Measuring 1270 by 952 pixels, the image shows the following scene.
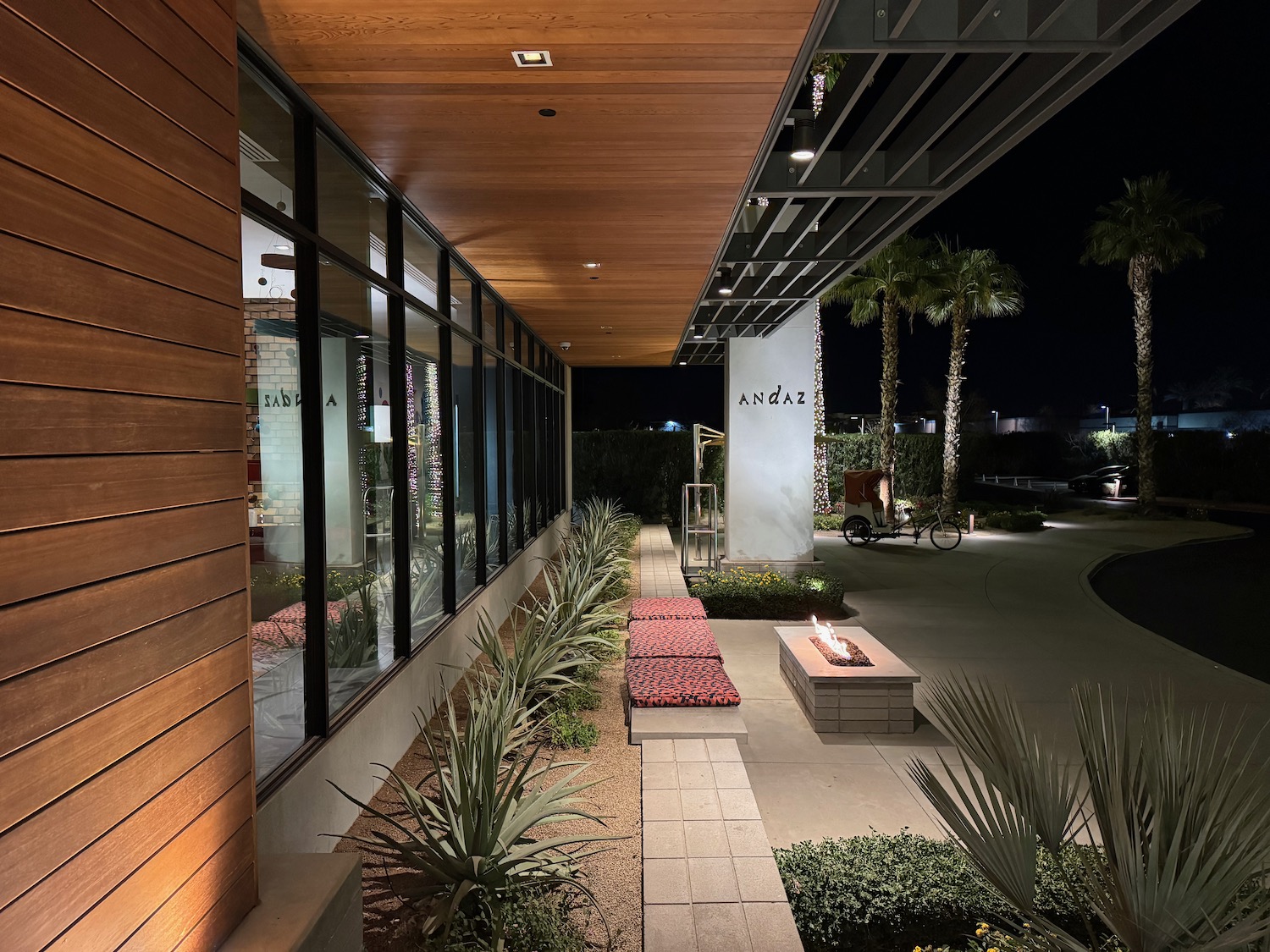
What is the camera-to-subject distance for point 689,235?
5.28 metres

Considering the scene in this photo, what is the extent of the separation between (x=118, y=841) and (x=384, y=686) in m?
2.68

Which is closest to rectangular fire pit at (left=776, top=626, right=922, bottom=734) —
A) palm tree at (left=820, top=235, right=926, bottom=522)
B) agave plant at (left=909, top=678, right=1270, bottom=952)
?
agave plant at (left=909, top=678, right=1270, bottom=952)

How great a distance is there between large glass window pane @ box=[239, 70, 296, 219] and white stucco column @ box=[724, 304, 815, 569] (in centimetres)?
770

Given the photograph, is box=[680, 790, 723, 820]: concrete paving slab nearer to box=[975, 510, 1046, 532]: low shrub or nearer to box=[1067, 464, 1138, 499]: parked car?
box=[975, 510, 1046, 532]: low shrub

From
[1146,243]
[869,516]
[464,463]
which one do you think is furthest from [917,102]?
[1146,243]

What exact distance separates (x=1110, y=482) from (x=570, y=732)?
27043 millimetres

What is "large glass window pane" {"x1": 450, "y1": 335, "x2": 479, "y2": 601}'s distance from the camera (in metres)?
5.98

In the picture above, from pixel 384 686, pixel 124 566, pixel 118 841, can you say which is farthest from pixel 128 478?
pixel 384 686

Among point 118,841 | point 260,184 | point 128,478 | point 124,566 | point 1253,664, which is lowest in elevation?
point 1253,664

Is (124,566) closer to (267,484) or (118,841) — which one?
(118,841)

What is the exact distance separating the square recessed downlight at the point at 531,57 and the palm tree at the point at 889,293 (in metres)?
15.3

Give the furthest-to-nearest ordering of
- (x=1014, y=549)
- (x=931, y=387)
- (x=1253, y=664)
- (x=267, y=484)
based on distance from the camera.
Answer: (x=931, y=387), (x=1014, y=549), (x=1253, y=664), (x=267, y=484)

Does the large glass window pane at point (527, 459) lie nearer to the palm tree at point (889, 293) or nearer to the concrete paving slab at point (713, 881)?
the concrete paving slab at point (713, 881)

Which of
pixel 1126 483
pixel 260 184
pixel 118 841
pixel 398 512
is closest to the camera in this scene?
pixel 118 841
